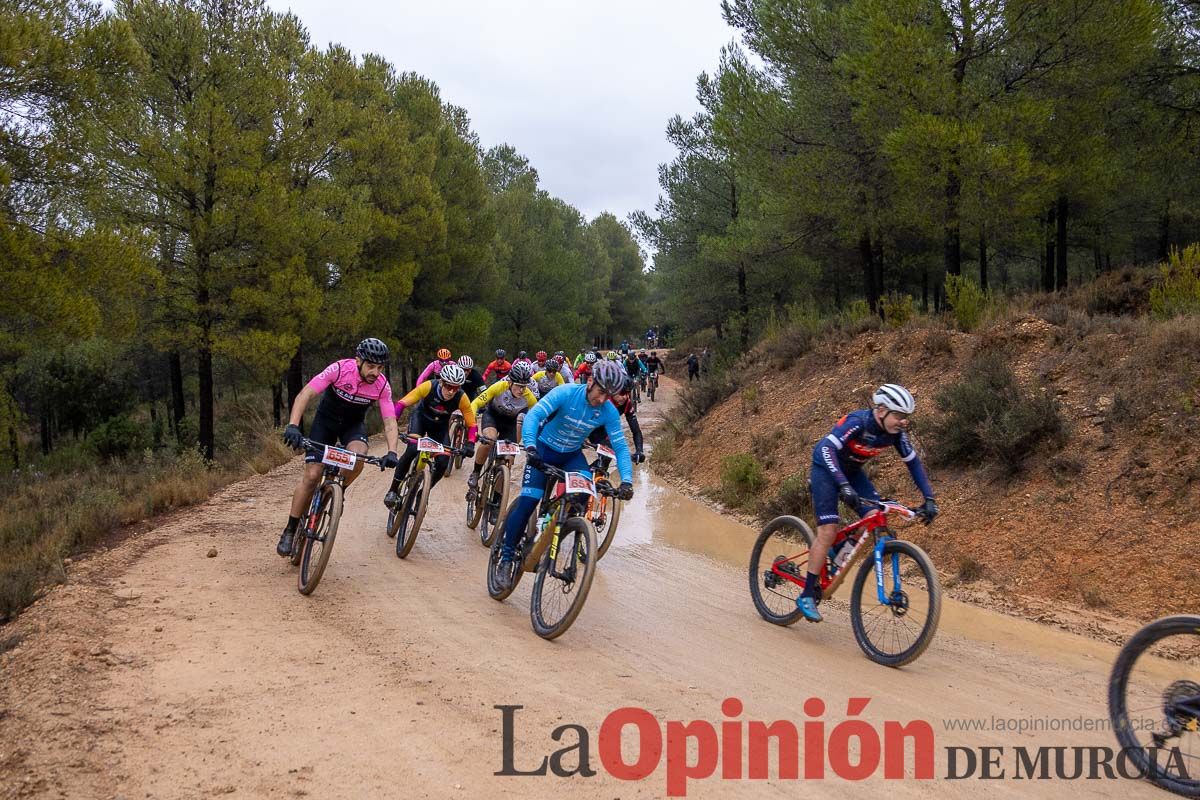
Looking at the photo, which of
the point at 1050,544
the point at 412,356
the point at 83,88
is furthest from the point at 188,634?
the point at 412,356

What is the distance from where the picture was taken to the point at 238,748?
418cm

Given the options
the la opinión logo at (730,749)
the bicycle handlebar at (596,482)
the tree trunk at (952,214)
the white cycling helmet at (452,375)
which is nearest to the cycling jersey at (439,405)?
the white cycling helmet at (452,375)

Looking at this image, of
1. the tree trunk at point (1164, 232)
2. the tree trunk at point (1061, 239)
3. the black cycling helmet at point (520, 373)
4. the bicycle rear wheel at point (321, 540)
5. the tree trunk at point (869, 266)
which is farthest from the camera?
the tree trunk at point (1164, 232)

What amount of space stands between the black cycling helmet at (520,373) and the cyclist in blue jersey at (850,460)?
4.89m

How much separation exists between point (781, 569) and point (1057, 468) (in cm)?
418

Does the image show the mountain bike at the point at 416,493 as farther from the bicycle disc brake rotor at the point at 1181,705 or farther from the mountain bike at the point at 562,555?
the bicycle disc brake rotor at the point at 1181,705

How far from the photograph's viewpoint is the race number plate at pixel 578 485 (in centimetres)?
638

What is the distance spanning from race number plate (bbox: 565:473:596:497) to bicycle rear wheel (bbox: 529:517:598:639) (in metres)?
0.23

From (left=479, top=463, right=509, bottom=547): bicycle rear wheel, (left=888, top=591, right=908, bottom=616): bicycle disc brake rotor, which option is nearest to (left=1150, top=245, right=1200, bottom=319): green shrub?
(left=888, top=591, right=908, bottom=616): bicycle disc brake rotor

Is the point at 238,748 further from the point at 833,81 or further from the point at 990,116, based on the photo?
the point at 833,81

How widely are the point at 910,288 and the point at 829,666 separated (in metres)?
30.3

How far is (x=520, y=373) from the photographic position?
1060cm

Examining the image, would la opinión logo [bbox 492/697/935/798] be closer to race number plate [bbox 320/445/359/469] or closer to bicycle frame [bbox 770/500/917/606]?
bicycle frame [bbox 770/500/917/606]

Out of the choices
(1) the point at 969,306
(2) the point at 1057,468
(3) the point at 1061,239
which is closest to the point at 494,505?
(2) the point at 1057,468
